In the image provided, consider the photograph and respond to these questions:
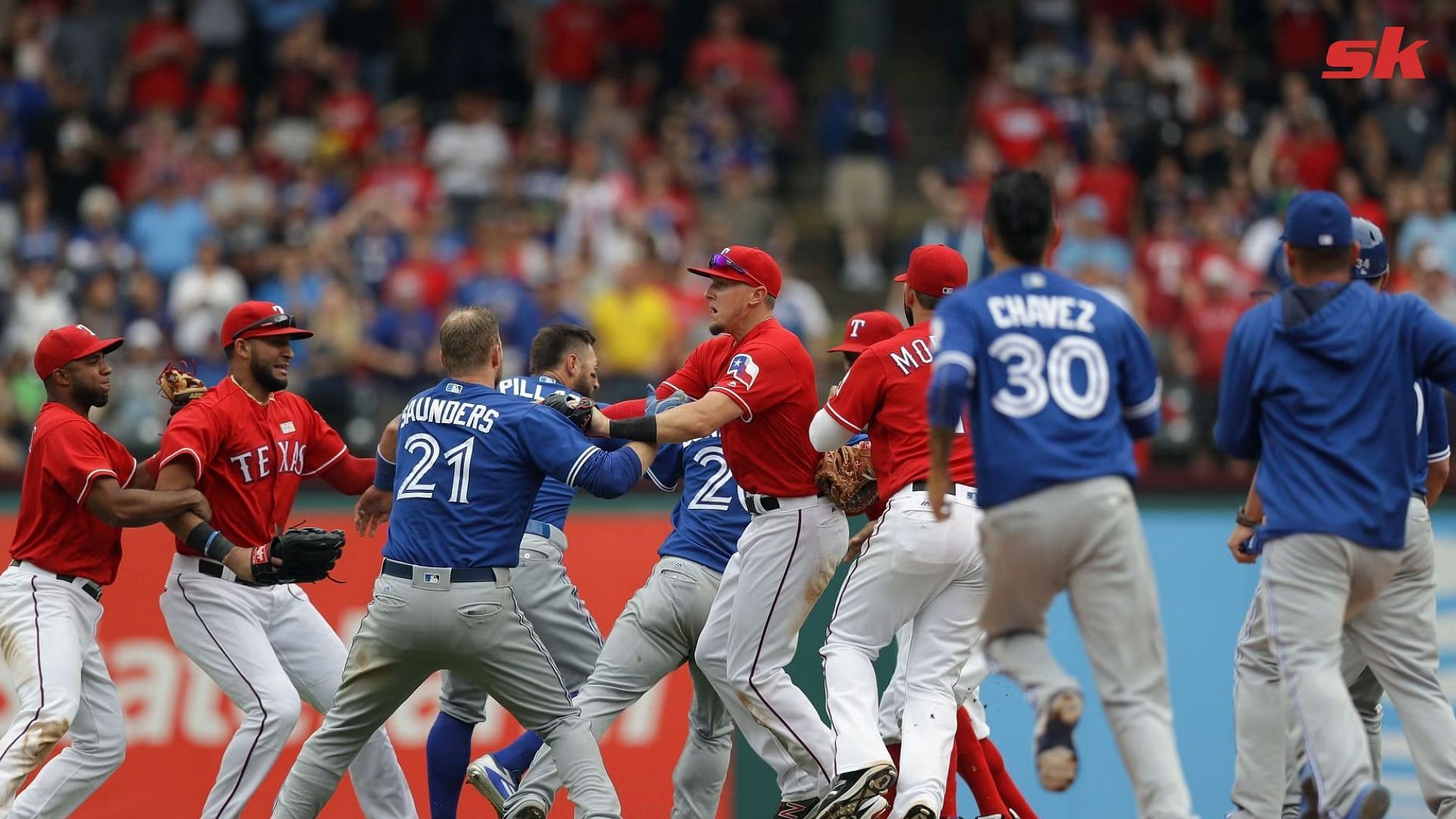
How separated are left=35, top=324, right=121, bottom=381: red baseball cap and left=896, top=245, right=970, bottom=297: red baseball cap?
3947 mm

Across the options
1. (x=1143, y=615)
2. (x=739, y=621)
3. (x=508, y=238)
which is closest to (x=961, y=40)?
(x=508, y=238)

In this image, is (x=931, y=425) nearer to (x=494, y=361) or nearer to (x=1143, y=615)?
(x=1143, y=615)

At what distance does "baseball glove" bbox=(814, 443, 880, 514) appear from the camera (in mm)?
8531

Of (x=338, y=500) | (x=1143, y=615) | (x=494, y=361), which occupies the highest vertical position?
(x=494, y=361)

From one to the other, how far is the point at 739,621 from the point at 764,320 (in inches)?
58.6

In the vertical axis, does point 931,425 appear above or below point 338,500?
above

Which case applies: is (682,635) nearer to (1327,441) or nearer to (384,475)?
(384,475)

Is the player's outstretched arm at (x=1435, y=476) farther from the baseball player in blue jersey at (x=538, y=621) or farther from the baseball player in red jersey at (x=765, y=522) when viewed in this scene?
the baseball player in blue jersey at (x=538, y=621)

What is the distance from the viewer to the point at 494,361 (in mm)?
8211

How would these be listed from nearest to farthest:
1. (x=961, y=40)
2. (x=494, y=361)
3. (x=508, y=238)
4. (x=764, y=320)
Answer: (x=494, y=361)
(x=764, y=320)
(x=508, y=238)
(x=961, y=40)

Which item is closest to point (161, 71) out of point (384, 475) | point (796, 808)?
point (384, 475)

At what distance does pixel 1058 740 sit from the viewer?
652 cm

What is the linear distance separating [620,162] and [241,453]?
34.9 feet

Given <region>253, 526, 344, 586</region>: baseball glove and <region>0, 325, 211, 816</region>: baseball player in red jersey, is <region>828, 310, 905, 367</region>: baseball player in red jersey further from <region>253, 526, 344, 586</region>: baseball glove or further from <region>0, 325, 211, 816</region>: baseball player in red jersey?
<region>0, 325, 211, 816</region>: baseball player in red jersey
